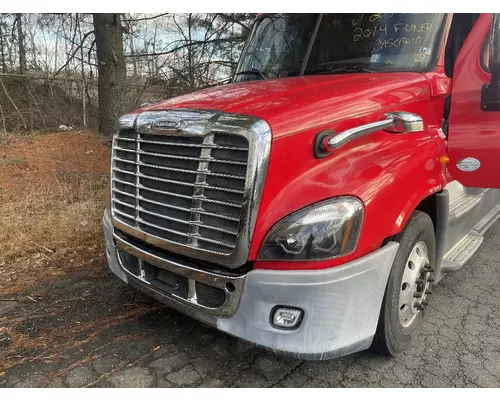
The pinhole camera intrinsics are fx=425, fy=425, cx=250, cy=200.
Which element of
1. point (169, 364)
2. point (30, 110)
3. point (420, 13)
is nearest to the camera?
point (169, 364)

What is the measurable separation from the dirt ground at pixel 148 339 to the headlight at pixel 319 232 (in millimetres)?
951

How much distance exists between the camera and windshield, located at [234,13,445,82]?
3359 millimetres

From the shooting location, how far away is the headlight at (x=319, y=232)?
2291mm

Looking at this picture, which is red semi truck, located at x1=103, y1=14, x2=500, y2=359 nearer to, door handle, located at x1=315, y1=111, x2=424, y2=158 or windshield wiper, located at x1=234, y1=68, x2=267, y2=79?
door handle, located at x1=315, y1=111, x2=424, y2=158

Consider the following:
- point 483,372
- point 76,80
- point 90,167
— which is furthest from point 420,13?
point 76,80

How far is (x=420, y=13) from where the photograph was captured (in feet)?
11.1

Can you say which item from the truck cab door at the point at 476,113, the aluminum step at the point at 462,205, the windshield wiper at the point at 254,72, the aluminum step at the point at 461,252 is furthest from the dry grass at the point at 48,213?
the truck cab door at the point at 476,113

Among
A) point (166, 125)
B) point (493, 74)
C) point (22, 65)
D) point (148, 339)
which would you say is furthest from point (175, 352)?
point (22, 65)

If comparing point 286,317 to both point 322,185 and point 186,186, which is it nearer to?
point 322,185

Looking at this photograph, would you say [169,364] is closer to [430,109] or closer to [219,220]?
[219,220]

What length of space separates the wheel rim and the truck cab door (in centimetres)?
84

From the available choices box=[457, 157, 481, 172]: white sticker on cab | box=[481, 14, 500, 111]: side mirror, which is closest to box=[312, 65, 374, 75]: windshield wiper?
box=[481, 14, 500, 111]: side mirror

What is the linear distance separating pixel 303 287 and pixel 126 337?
158 centimetres

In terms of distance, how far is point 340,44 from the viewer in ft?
12.2
